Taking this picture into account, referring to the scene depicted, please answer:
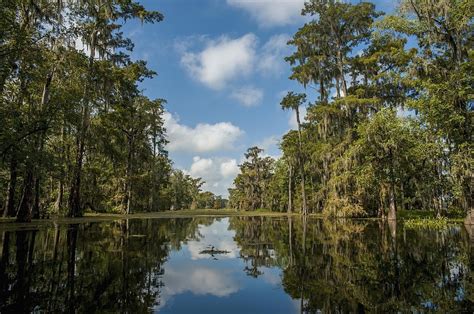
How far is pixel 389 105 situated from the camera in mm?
26141

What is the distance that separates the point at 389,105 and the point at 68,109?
23.1 m

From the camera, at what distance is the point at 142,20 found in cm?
2312

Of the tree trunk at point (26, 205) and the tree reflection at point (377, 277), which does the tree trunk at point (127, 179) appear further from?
the tree reflection at point (377, 277)

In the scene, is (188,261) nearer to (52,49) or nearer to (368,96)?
(52,49)

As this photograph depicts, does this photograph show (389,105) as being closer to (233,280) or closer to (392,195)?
(392,195)

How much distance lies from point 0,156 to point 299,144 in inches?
1204

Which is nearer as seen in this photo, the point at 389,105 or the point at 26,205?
the point at 26,205

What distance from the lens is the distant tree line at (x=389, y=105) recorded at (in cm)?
1581

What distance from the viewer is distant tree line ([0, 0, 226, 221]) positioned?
1273 centimetres

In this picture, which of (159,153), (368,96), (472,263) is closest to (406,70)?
(368,96)

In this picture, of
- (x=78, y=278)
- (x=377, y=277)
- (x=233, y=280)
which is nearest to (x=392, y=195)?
(x=377, y=277)

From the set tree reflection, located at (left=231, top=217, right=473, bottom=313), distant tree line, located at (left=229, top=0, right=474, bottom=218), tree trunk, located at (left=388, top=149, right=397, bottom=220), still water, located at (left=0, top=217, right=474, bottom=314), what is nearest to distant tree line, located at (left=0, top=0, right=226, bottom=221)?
still water, located at (left=0, top=217, right=474, bottom=314)

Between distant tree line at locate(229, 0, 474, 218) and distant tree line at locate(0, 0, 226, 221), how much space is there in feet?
48.4

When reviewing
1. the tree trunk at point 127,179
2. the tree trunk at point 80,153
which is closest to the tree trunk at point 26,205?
the tree trunk at point 80,153
